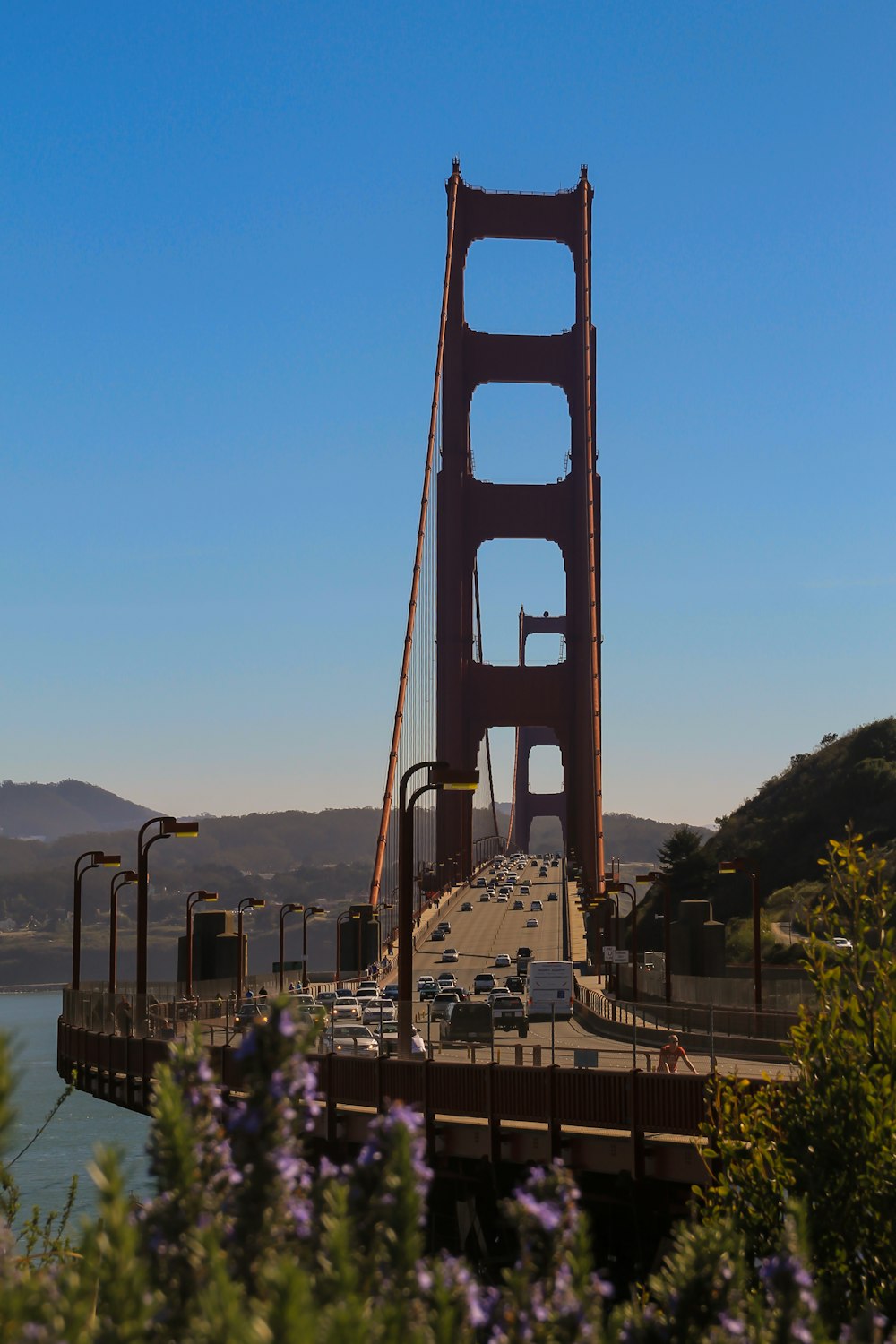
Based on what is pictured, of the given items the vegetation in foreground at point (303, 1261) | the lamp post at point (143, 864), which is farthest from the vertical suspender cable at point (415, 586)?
the vegetation in foreground at point (303, 1261)

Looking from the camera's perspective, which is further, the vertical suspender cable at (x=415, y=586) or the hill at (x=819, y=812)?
the hill at (x=819, y=812)

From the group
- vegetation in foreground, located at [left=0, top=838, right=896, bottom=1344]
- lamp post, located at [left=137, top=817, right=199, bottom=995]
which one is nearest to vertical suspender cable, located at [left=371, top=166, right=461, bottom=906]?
lamp post, located at [left=137, top=817, right=199, bottom=995]

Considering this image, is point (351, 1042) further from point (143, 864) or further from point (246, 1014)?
point (143, 864)

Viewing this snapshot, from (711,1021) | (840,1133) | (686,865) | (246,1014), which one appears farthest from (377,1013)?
(686,865)

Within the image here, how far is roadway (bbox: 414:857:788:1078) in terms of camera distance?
25.2 meters

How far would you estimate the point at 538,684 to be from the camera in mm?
93875

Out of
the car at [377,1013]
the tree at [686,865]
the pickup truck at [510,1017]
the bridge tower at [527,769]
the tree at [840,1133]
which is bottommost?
the pickup truck at [510,1017]

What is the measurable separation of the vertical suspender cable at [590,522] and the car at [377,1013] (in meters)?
45.1

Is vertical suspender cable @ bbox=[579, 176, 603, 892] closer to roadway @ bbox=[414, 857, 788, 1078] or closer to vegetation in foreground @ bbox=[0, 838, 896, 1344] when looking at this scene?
roadway @ bbox=[414, 857, 788, 1078]

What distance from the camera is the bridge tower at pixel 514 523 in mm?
89938

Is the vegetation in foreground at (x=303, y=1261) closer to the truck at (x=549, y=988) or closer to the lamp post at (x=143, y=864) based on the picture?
the lamp post at (x=143, y=864)

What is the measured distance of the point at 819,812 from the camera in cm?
11381

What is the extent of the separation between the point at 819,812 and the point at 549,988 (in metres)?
72.7

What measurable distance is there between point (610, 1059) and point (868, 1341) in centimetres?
1963
